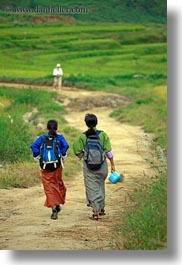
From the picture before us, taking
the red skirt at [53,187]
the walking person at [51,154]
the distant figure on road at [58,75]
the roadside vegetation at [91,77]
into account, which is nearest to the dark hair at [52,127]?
the walking person at [51,154]

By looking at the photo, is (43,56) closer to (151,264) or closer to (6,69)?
(6,69)

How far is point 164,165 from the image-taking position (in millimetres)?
9039

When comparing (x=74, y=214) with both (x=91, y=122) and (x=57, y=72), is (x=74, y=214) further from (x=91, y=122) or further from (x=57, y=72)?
(x=57, y=72)

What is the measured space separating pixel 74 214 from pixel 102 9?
210cm

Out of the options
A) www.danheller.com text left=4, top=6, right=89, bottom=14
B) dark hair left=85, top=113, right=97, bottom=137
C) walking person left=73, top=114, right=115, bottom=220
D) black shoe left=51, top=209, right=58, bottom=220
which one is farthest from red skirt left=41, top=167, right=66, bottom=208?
www.danheller.com text left=4, top=6, right=89, bottom=14

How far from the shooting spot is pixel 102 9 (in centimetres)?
935

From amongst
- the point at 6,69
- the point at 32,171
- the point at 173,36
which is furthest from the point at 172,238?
the point at 6,69

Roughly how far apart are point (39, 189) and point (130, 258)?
2144 mm

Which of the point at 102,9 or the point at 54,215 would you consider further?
the point at 102,9

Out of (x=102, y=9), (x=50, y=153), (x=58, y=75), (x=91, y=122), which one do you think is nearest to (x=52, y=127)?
(x=50, y=153)

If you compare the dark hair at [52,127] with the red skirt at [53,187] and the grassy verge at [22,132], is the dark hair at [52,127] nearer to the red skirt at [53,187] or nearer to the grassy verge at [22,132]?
the red skirt at [53,187]

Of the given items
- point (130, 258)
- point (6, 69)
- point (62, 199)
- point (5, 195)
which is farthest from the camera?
point (6, 69)

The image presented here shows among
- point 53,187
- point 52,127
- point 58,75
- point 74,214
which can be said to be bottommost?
point 74,214

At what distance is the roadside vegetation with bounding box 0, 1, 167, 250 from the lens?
8.53 metres
